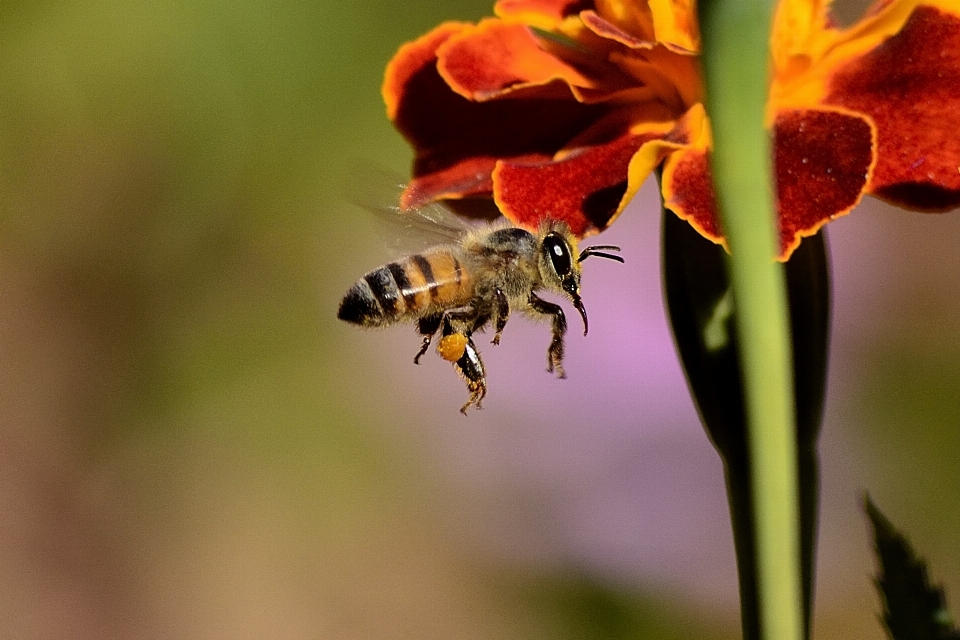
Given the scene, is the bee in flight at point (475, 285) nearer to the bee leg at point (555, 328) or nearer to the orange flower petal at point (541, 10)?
the bee leg at point (555, 328)

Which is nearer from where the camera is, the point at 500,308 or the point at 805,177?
the point at 805,177

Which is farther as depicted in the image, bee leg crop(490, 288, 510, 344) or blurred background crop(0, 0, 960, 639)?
blurred background crop(0, 0, 960, 639)

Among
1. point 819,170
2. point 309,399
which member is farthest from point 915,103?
point 309,399

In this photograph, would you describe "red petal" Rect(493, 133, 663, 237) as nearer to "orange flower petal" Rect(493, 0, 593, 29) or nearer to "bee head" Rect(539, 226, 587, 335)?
"orange flower petal" Rect(493, 0, 593, 29)

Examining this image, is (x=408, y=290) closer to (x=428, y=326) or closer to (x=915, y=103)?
(x=428, y=326)

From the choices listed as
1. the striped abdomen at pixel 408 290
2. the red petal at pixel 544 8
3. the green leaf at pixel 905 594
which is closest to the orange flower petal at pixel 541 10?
the red petal at pixel 544 8

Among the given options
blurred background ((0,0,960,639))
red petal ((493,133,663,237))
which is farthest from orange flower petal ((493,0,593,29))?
blurred background ((0,0,960,639))
